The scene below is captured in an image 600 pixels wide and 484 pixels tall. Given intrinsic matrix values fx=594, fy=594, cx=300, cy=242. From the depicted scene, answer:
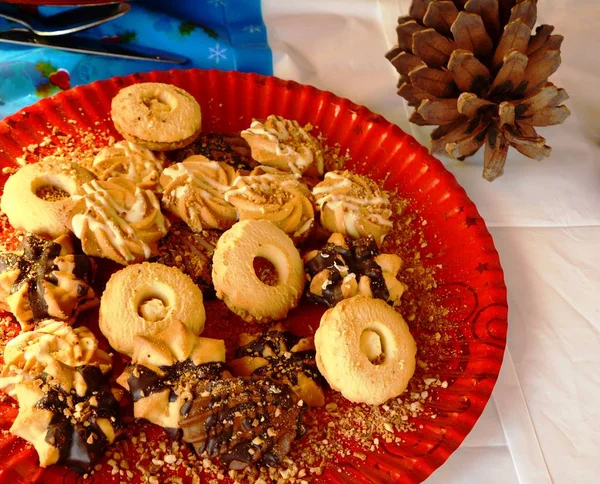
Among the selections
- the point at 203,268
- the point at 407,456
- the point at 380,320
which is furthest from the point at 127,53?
the point at 407,456

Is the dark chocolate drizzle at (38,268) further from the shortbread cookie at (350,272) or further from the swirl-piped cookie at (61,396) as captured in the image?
the shortbread cookie at (350,272)

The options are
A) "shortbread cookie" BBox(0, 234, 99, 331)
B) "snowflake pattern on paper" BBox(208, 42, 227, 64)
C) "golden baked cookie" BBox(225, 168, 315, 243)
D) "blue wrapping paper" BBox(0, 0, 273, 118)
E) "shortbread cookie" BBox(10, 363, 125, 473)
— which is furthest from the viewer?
"snowflake pattern on paper" BBox(208, 42, 227, 64)

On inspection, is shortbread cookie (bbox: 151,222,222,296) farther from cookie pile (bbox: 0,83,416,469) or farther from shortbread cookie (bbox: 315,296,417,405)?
shortbread cookie (bbox: 315,296,417,405)

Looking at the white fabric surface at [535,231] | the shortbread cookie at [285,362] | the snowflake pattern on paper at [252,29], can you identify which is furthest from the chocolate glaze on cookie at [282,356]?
the snowflake pattern on paper at [252,29]

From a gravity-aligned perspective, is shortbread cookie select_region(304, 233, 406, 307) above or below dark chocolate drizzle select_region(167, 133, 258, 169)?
below

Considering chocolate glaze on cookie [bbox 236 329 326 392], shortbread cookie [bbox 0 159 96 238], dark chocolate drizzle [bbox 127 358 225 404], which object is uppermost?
shortbread cookie [bbox 0 159 96 238]

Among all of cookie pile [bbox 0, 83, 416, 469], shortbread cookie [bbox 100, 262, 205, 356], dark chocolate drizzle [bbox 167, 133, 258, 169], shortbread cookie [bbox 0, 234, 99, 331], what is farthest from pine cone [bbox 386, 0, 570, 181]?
shortbread cookie [bbox 0, 234, 99, 331]
